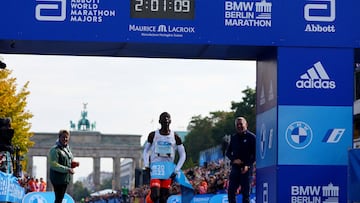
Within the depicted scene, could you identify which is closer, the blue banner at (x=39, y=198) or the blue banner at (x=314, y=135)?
the blue banner at (x=314, y=135)

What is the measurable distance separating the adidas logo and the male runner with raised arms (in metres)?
2.36

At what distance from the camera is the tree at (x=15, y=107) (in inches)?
1727

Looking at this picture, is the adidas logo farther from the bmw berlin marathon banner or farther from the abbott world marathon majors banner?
the abbott world marathon majors banner

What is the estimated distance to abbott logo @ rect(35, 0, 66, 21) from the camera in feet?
46.5

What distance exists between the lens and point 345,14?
14516 millimetres

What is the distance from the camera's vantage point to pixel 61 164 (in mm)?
16219

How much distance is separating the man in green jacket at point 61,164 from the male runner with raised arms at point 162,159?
1546mm

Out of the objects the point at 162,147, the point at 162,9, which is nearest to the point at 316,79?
the point at 162,9

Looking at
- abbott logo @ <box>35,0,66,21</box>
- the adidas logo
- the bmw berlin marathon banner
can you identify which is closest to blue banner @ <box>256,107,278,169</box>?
the bmw berlin marathon banner

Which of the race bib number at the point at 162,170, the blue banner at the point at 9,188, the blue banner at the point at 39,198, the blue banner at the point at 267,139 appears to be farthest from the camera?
the blue banner at the point at 39,198

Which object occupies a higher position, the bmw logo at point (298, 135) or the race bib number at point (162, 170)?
the bmw logo at point (298, 135)

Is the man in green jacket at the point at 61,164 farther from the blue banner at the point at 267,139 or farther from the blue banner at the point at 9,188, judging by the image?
the blue banner at the point at 267,139

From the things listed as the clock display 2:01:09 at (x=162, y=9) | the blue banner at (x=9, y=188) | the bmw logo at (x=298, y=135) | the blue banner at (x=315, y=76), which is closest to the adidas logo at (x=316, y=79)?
the blue banner at (x=315, y=76)

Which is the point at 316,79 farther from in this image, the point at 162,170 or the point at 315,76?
the point at 162,170
